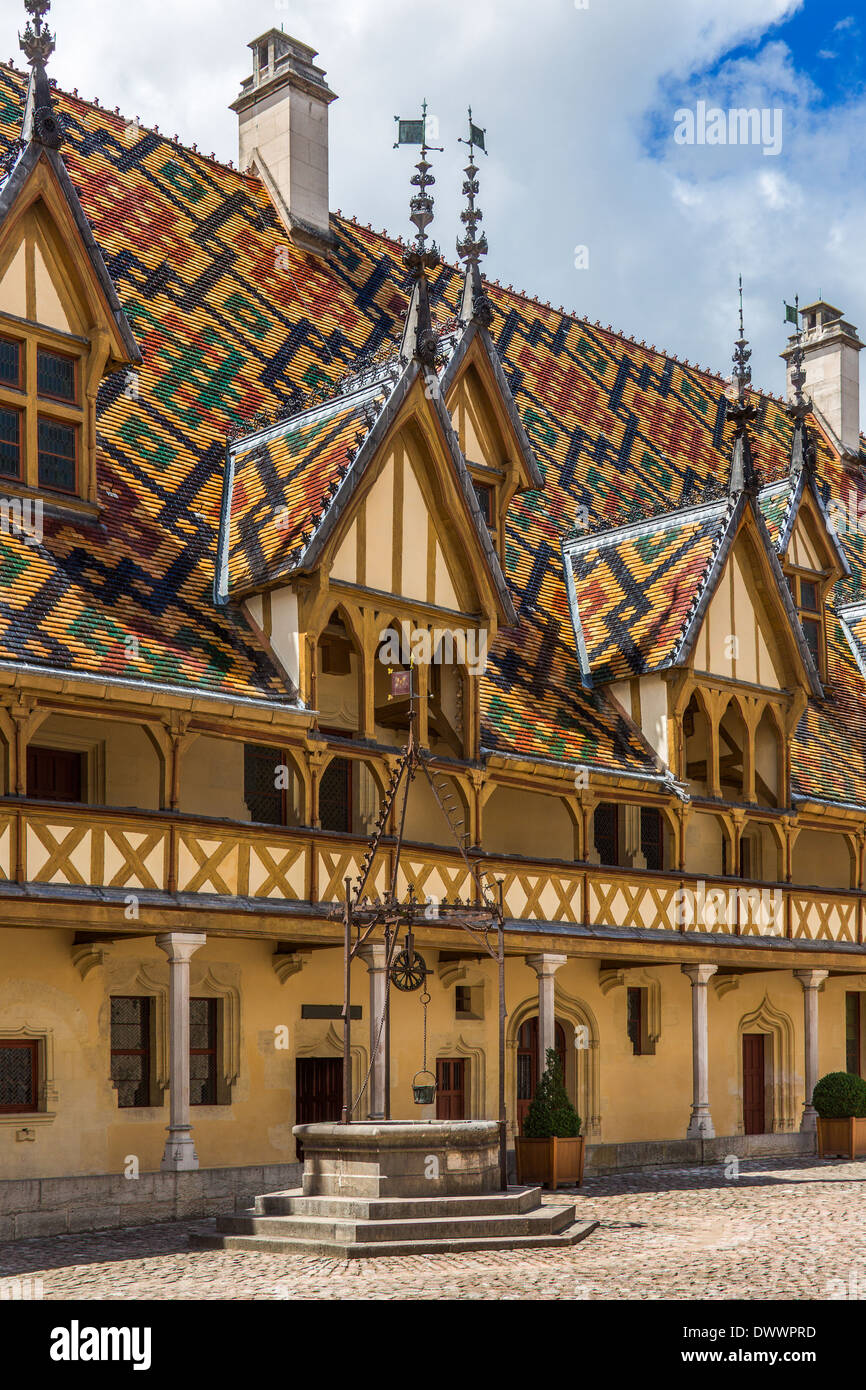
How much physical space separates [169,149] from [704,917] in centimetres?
1259

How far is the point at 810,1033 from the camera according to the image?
24.2 meters

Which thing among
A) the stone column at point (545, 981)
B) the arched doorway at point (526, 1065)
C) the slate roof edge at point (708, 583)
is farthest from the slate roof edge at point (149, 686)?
the arched doorway at point (526, 1065)

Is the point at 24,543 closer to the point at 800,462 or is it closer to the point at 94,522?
the point at 94,522

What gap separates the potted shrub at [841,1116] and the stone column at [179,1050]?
32.1ft

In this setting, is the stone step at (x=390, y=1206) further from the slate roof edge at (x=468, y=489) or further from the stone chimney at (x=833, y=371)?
the stone chimney at (x=833, y=371)

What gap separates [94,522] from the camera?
709 inches

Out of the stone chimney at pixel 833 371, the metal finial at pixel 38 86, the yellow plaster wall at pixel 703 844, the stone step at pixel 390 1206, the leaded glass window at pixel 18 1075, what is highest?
the stone chimney at pixel 833 371

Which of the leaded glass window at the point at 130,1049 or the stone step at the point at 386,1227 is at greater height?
the leaded glass window at the point at 130,1049

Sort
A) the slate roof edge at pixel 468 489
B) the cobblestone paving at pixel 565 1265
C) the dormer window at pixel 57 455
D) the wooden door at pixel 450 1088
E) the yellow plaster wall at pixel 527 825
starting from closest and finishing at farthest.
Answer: the cobblestone paving at pixel 565 1265 → the dormer window at pixel 57 455 → the slate roof edge at pixel 468 489 → the wooden door at pixel 450 1088 → the yellow plaster wall at pixel 527 825

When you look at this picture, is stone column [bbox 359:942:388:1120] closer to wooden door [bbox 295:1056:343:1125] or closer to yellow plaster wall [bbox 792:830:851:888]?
wooden door [bbox 295:1056:343:1125]

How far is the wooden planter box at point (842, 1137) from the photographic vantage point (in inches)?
902

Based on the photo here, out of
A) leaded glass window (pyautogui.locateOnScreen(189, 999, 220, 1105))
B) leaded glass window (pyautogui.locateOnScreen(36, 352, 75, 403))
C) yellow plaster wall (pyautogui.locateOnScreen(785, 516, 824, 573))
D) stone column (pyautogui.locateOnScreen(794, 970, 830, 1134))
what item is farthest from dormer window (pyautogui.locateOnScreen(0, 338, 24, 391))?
yellow plaster wall (pyautogui.locateOnScreen(785, 516, 824, 573))

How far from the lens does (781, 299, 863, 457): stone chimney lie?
115ft
